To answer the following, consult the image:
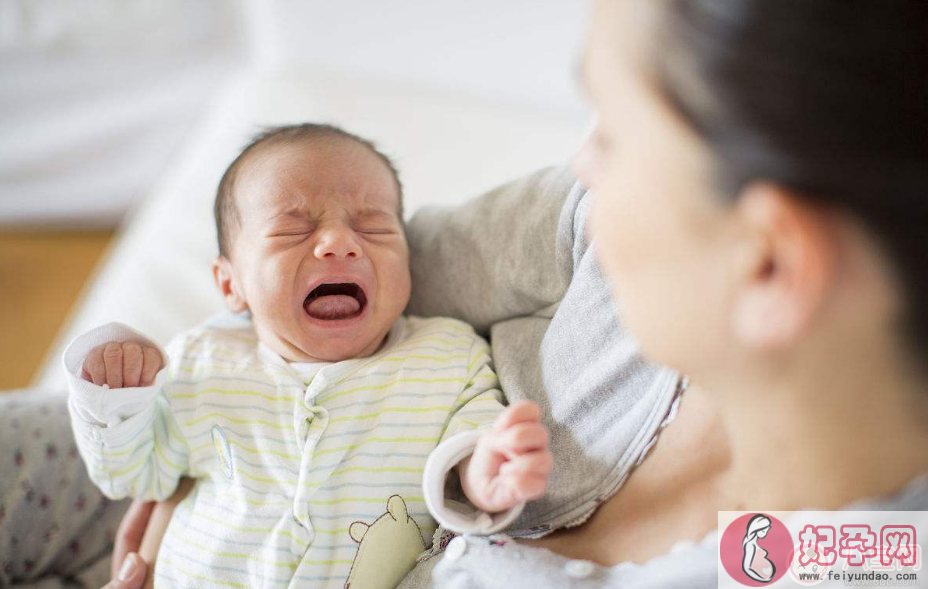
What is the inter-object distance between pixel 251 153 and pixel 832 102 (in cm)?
80

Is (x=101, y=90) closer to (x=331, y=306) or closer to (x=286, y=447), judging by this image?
(x=331, y=306)

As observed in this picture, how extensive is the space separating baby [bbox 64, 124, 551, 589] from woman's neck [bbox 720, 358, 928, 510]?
275 mm

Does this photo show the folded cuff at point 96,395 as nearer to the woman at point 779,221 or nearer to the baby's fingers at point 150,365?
the baby's fingers at point 150,365

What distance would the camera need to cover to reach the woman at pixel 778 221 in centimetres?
52

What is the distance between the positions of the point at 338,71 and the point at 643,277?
146cm

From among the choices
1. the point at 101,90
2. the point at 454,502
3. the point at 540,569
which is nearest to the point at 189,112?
the point at 101,90

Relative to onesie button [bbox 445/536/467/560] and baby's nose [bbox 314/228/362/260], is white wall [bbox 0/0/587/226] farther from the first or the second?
onesie button [bbox 445/536/467/560]

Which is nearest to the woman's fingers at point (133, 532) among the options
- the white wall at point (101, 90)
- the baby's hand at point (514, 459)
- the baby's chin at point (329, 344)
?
the baby's chin at point (329, 344)

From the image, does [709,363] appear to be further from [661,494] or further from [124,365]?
[124,365]

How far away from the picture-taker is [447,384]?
3.34 ft

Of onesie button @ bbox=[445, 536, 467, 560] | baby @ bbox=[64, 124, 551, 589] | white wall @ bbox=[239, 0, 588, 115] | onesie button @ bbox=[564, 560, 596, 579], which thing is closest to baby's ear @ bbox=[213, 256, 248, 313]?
baby @ bbox=[64, 124, 551, 589]

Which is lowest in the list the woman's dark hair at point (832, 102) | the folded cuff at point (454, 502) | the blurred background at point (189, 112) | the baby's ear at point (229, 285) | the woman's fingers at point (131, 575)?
the woman's fingers at point (131, 575)

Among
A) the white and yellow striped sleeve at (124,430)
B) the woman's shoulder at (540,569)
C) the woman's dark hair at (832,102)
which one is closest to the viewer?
the woman's dark hair at (832,102)

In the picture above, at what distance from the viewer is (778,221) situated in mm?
554
